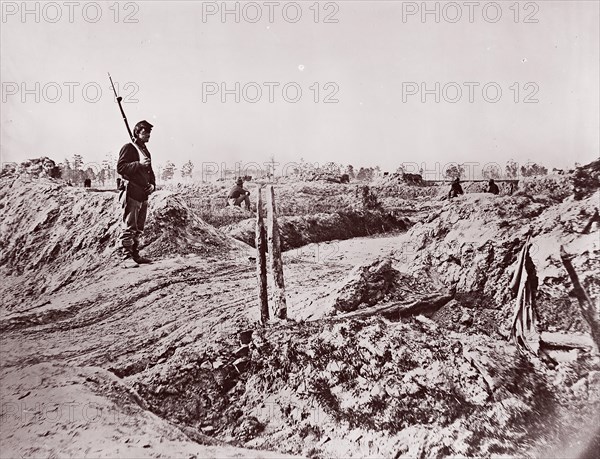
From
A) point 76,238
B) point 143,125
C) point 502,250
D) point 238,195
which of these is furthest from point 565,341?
point 76,238

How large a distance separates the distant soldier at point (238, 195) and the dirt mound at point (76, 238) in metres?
0.37

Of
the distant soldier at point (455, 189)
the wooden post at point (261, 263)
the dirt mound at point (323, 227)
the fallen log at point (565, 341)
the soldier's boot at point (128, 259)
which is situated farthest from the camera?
the distant soldier at point (455, 189)

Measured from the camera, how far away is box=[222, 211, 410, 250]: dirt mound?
4.45 metres

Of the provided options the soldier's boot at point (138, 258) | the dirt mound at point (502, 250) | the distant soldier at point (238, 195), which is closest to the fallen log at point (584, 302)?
the dirt mound at point (502, 250)

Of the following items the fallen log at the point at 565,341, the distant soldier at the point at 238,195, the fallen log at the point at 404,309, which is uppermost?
the distant soldier at the point at 238,195

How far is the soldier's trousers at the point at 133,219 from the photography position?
4.41 meters

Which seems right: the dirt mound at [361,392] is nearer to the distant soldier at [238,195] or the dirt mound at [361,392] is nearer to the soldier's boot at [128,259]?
the soldier's boot at [128,259]

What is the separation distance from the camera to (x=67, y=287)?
14.2 feet

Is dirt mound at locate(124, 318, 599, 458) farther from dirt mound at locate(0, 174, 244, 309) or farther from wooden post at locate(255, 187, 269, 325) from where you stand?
dirt mound at locate(0, 174, 244, 309)

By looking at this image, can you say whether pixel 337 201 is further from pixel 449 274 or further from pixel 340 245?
pixel 449 274

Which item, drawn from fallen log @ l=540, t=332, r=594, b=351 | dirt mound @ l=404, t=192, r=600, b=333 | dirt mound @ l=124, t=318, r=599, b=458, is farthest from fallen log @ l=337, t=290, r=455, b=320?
fallen log @ l=540, t=332, r=594, b=351

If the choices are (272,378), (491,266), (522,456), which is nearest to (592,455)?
(522,456)

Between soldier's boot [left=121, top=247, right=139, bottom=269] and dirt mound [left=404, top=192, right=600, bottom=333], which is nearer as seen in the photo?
dirt mound [left=404, top=192, right=600, bottom=333]

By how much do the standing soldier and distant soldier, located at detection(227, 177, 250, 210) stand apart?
2.67 ft
